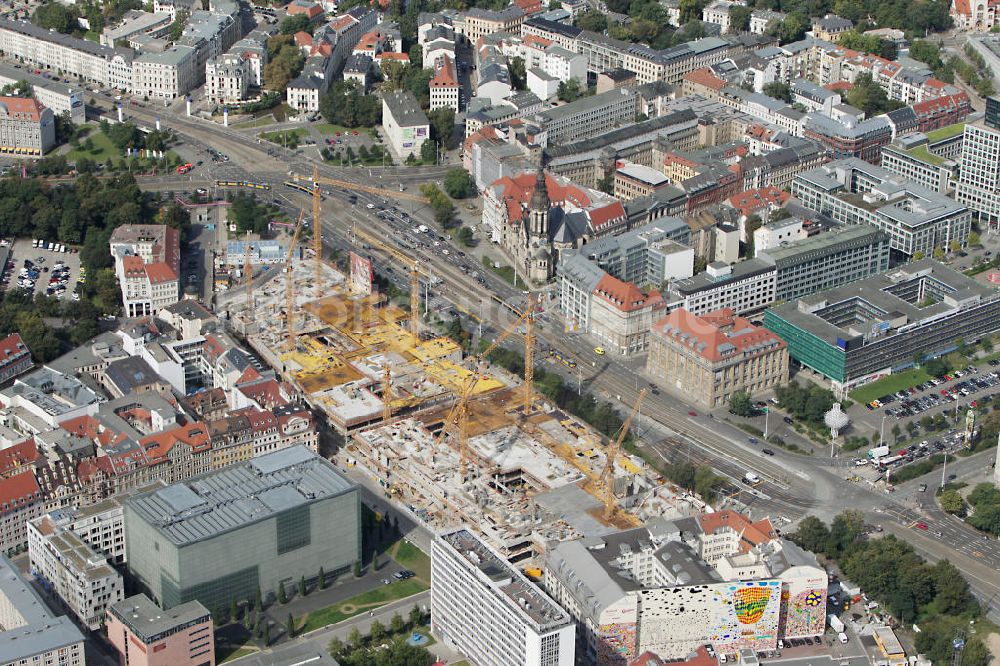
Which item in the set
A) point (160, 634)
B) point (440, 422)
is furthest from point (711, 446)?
point (160, 634)

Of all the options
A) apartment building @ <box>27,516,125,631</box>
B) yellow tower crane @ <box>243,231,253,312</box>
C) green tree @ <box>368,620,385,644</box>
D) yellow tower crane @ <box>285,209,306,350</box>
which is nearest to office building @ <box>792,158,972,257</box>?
yellow tower crane @ <box>285,209,306,350</box>

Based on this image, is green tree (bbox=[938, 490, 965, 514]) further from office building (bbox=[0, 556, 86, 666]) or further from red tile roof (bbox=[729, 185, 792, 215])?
office building (bbox=[0, 556, 86, 666])

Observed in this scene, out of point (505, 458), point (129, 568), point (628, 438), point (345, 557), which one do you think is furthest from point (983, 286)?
point (129, 568)

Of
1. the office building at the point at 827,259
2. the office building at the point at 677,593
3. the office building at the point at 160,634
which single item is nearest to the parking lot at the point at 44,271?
the office building at the point at 160,634

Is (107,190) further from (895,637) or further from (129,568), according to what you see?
(895,637)

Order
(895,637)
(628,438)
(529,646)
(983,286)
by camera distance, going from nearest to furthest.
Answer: (529,646) < (895,637) < (628,438) < (983,286)

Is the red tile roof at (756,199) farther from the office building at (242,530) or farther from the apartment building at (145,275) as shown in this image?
the office building at (242,530)
